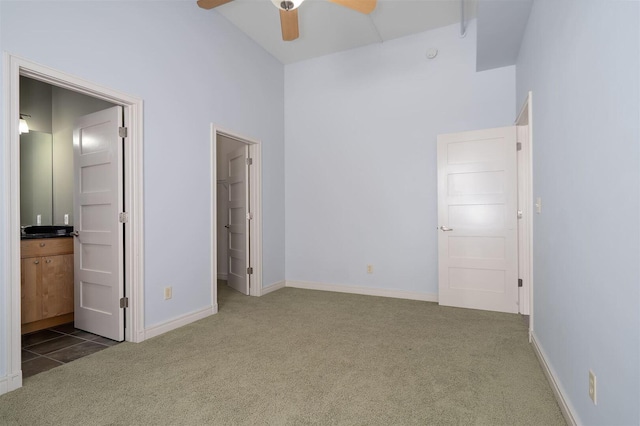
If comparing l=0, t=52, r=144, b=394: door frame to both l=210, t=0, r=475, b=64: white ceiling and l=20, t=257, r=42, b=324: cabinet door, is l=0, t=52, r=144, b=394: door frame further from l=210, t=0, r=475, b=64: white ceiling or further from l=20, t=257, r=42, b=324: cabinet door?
l=210, t=0, r=475, b=64: white ceiling

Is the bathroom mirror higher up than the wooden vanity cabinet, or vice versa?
the bathroom mirror

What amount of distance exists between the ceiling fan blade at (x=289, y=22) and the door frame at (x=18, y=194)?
1412mm

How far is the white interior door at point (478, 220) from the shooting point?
3742 millimetres

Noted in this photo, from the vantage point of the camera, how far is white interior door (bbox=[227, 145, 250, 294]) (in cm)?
464

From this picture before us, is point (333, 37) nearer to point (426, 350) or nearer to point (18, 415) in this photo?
point (426, 350)

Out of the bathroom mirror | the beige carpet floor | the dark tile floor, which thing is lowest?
the dark tile floor

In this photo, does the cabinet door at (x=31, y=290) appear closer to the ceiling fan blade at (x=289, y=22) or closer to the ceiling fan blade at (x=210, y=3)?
the ceiling fan blade at (x=210, y=3)

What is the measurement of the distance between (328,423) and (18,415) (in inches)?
66.7

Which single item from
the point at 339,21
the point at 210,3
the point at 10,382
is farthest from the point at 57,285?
the point at 339,21

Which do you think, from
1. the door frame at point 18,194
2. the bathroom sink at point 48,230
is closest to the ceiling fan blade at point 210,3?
the door frame at point 18,194

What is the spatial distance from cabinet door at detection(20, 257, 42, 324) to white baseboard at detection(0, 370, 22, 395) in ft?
4.45

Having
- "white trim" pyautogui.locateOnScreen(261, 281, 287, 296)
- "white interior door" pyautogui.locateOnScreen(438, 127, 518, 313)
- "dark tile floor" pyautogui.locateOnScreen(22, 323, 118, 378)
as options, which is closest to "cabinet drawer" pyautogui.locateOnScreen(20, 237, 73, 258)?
"dark tile floor" pyautogui.locateOnScreen(22, 323, 118, 378)

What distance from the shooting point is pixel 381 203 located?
4.57 meters

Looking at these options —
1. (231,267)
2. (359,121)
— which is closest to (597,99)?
(359,121)
